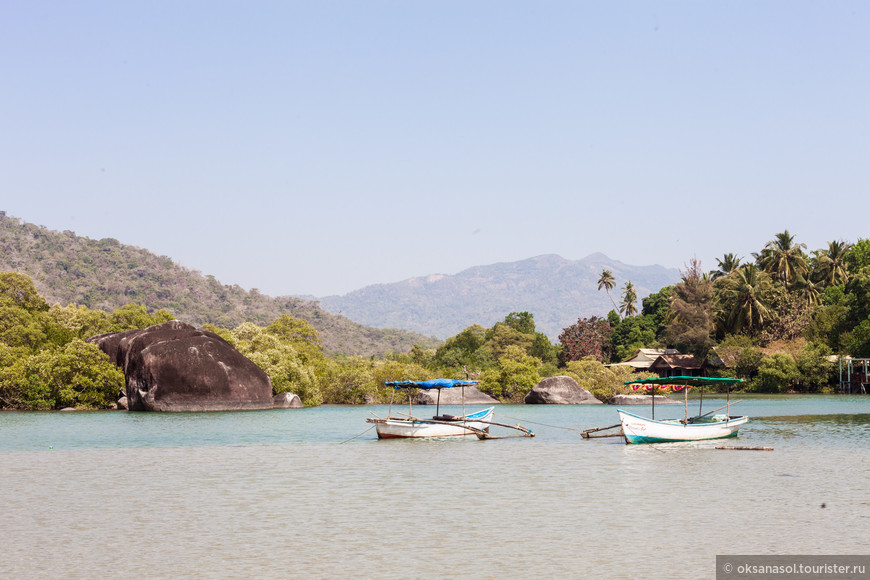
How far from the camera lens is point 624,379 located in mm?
97875

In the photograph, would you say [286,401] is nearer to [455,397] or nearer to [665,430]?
[455,397]

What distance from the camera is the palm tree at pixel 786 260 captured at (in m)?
126

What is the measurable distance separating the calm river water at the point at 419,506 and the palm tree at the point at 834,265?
94.7 meters

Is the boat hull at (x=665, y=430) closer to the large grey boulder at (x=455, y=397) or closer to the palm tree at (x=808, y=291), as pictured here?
the large grey boulder at (x=455, y=397)

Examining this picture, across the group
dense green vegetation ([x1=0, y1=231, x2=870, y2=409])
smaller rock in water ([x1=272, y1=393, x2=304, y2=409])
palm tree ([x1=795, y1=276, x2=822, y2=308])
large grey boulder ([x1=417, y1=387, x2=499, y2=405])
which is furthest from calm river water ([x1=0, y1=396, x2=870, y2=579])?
palm tree ([x1=795, y1=276, x2=822, y2=308])

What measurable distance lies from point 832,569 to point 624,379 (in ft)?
276

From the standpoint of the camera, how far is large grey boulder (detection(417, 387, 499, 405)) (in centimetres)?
9119

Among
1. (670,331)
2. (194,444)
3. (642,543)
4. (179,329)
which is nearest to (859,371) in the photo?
(670,331)

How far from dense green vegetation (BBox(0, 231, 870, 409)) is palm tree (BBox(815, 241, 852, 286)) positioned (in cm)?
21

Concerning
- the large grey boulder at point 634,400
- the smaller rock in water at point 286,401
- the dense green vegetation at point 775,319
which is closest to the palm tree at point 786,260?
the dense green vegetation at point 775,319

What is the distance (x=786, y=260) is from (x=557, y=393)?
185 ft

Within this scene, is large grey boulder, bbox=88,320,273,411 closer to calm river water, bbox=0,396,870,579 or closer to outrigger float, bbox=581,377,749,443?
calm river water, bbox=0,396,870,579

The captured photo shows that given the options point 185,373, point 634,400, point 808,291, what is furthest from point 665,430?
point 808,291

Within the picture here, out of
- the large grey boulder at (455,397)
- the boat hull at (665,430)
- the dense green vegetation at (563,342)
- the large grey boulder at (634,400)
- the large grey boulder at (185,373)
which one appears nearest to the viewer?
the boat hull at (665,430)
